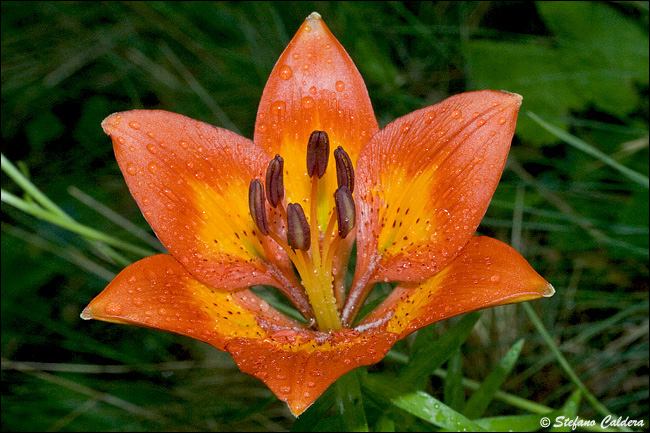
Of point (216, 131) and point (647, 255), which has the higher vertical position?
point (216, 131)

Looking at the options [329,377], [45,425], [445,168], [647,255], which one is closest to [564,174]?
[647,255]

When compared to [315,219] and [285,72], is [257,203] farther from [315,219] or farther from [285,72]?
[285,72]

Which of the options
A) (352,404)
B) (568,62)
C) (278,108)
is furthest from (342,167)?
(568,62)

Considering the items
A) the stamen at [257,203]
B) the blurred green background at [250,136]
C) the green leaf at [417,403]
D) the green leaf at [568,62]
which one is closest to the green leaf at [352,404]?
the green leaf at [417,403]

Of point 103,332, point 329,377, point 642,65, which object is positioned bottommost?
point 103,332

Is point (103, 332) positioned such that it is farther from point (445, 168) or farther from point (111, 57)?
point (445, 168)

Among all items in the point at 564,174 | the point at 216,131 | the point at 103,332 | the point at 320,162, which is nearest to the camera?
the point at 320,162
